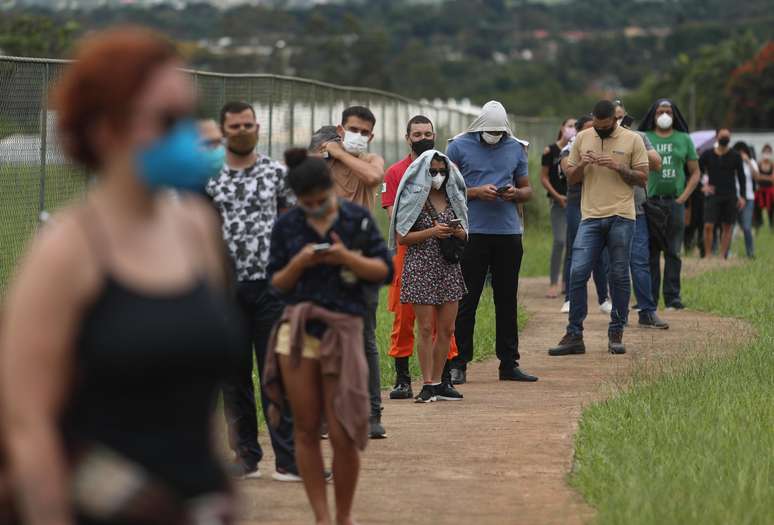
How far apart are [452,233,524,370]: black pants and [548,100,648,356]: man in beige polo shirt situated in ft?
4.82

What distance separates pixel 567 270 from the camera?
17.2m

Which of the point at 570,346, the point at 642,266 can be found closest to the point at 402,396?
the point at 570,346

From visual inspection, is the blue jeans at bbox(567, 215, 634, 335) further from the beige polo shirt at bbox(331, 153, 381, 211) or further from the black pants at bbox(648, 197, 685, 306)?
the beige polo shirt at bbox(331, 153, 381, 211)

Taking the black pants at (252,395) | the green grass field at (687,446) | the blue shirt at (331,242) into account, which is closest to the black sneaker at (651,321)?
the green grass field at (687,446)

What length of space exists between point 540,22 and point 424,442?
192 metres

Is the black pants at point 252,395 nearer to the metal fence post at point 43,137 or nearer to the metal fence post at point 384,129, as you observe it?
the metal fence post at point 43,137

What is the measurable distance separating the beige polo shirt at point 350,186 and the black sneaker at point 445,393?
157cm

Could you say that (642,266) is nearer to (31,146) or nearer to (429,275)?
(429,275)

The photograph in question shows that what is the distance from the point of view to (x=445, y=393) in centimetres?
1098

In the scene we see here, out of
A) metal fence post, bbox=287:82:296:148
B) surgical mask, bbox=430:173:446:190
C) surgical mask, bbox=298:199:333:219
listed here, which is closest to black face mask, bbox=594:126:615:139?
surgical mask, bbox=430:173:446:190

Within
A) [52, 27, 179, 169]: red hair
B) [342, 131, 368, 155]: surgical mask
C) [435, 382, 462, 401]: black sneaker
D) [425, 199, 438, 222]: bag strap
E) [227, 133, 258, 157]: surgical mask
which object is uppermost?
[52, 27, 179, 169]: red hair

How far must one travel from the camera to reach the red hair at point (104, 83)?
3.83 metres

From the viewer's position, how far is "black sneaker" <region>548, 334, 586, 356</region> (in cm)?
1338

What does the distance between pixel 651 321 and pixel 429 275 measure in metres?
4.95
